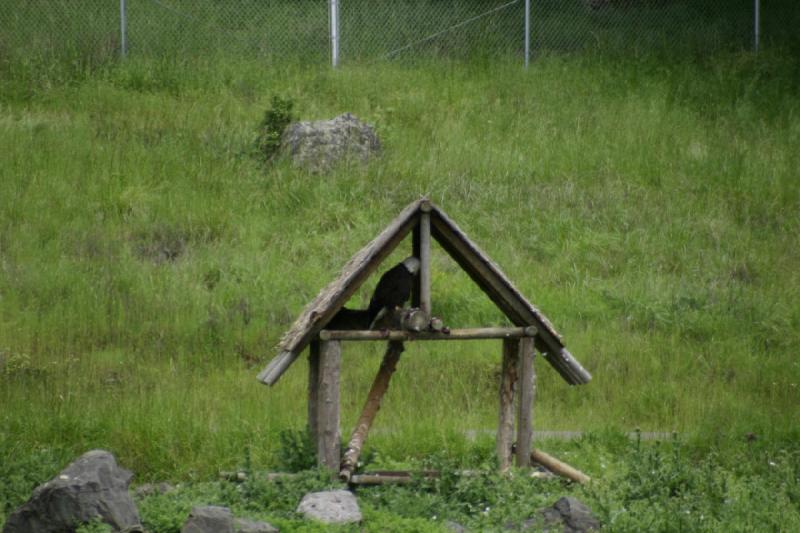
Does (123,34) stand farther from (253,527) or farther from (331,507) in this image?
(253,527)

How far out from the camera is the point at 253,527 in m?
7.33

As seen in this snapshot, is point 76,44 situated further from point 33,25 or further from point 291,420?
point 291,420

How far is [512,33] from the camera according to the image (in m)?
23.0

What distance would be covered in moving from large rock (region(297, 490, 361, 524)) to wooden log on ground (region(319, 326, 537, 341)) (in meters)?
1.09

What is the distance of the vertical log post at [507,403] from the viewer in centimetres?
910

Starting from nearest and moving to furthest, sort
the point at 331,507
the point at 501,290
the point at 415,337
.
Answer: the point at 331,507, the point at 415,337, the point at 501,290

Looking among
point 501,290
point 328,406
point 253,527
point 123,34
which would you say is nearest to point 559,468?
point 501,290

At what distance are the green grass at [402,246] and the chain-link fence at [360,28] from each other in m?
0.80

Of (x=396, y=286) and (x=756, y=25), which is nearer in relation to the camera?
(x=396, y=286)

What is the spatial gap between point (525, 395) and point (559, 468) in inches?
23.2

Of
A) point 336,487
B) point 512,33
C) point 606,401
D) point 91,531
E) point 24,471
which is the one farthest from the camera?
point 512,33

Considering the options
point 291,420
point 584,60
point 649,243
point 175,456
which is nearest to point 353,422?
point 291,420

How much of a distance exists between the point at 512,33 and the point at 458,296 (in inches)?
398

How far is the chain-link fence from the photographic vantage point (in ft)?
71.0
